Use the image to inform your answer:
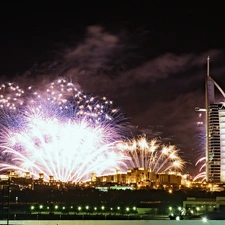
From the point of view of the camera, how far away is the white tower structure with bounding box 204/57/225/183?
184 metres

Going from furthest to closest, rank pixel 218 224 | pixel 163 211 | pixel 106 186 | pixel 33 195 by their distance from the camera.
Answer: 1. pixel 106 186
2. pixel 33 195
3. pixel 163 211
4. pixel 218 224

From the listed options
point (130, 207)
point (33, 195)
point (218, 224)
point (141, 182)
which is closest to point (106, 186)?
point (141, 182)

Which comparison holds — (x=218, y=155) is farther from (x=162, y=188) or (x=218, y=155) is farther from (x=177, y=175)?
(x=162, y=188)

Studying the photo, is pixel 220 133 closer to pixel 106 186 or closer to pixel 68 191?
pixel 106 186

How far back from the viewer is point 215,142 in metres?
185

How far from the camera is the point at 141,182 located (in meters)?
167

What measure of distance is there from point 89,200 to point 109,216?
133 ft

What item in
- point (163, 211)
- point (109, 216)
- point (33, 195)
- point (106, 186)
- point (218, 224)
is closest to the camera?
point (218, 224)

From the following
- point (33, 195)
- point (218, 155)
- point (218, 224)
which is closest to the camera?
point (218, 224)

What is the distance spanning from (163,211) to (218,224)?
39.9m

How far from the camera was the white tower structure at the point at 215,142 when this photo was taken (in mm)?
184500

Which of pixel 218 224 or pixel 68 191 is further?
pixel 68 191

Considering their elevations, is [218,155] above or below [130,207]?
above

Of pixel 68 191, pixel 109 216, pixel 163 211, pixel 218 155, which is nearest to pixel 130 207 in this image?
pixel 163 211
